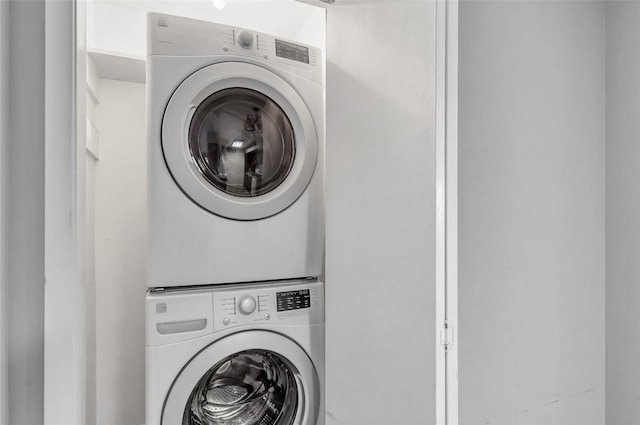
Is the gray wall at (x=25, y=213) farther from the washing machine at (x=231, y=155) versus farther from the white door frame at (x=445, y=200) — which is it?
the white door frame at (x=445, y=200)

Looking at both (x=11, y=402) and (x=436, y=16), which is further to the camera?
(x=436, y=16)

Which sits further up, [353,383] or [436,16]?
[436,16]

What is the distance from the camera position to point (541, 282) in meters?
1.30

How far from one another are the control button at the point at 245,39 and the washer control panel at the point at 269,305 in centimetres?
81

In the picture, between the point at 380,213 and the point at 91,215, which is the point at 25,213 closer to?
the point at 380,213

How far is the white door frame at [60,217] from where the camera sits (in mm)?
681

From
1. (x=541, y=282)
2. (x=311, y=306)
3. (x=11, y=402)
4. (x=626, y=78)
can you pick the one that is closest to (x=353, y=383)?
(x=311, y=306)

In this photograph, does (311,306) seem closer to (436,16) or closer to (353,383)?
(353,383)

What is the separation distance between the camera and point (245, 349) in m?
1.35

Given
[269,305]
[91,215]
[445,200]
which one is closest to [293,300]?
[269,305]

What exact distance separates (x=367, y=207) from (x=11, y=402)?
827mm

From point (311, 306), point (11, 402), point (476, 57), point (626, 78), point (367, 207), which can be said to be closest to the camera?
point (11, 402)

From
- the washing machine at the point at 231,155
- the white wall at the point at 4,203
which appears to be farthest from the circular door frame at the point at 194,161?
the white wall at the point at 4,203

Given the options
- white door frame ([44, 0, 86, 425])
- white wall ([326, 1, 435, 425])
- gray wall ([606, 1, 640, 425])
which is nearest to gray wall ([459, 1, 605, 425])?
gray wall ([606, 1, 640, 425])
